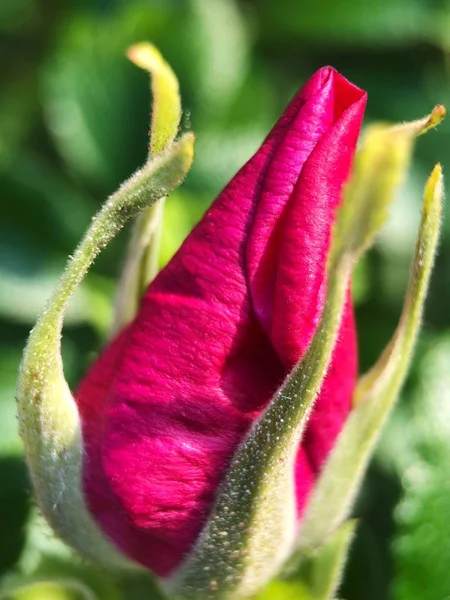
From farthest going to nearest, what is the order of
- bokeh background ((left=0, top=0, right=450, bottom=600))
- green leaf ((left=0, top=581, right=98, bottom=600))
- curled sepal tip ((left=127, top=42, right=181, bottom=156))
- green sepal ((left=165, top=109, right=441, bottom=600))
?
1. bokeh background ((left=0, top=0, right=450, bottom=600))
2. green leaf ((left=0, top=581, right=98, bottom=600))
3. curled sepal tip ((left=127, top=42, right=181, bottom=156))
4. green sepal ((left=165, top=109, right=441, bottom=600))

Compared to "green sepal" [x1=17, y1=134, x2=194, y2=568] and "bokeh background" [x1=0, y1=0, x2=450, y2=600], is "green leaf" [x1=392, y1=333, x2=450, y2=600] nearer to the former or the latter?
"bokeh background" [x1=0, y1=0, x2=450, y2=600]

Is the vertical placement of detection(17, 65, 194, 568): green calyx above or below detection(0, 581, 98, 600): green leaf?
above

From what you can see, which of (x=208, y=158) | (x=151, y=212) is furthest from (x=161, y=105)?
(x=208, y=158)

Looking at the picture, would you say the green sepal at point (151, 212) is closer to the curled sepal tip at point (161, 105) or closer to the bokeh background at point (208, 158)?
the curled sepal tip at point (161, 105)

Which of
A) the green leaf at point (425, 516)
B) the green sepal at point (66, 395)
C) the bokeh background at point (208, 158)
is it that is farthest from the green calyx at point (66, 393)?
the green leaf at point (425, 516)

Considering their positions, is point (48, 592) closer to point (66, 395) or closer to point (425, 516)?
point (66, 395)

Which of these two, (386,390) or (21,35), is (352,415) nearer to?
(386,390)

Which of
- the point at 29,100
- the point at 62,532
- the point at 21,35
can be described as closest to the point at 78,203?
the point at 29,100

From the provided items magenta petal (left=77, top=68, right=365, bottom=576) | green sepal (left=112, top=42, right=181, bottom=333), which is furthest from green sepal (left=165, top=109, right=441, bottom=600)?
green sepal (left=112, top=42, right=181, bottom=333)
